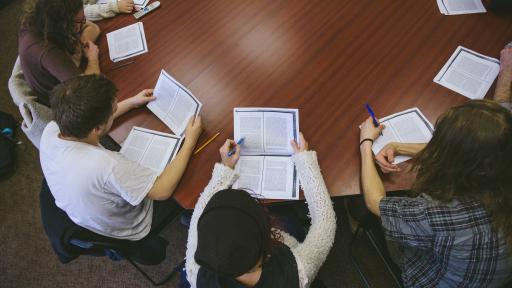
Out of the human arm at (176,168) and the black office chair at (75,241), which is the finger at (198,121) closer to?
the human arm at (176,168)

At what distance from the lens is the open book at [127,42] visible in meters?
1.83

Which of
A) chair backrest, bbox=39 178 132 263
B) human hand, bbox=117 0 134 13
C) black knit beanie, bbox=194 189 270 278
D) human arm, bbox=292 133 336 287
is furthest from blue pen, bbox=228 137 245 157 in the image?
human hand, bbox=117 0 134 13

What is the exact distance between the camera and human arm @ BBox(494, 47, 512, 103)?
4.98ft

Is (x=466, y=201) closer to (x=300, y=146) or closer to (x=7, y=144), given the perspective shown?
(x=300, y=146)

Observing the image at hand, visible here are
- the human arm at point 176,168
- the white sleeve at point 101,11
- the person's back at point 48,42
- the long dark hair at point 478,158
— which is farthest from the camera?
the white sleeve at point 101,11

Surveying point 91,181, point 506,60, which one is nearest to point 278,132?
point 91,181

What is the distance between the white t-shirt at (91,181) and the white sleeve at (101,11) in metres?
0.88

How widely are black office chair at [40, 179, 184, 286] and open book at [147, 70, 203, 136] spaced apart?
1.70 feet

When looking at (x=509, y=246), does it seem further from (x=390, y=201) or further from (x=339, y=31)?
(x=339, y=31)

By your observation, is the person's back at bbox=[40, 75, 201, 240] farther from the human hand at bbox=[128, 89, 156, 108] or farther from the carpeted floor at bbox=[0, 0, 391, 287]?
the carpeted floor at bbox=[0, 0, 391, 287]

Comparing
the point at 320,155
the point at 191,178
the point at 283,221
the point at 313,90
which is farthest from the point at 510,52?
the point at 191,178

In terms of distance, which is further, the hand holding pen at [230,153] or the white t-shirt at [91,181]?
the hand holding pen at [230,153]

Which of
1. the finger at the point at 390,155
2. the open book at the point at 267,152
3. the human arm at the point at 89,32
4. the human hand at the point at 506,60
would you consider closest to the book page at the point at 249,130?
the open book at the point at 267,152

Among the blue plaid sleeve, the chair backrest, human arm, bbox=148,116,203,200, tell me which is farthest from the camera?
human arm, bbox=148,116,203,200
